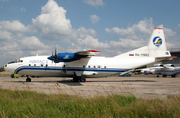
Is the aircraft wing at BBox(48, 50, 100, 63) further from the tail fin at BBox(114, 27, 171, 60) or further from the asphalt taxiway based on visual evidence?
the tail fin at BBox(114, 27, 171, 60)

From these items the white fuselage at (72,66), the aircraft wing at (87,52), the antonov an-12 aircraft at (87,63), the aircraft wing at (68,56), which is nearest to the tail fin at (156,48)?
the antonov an-12 aircraft at (87,63)

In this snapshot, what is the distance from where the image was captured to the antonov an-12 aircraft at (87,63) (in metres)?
22.8

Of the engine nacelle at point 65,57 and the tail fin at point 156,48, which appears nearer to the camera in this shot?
the engine nacelle at point 65,57

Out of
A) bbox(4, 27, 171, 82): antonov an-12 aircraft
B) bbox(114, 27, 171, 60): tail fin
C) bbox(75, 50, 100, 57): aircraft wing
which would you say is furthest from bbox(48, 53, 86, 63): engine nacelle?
bbox(114, 27, 171, 60): tail fin

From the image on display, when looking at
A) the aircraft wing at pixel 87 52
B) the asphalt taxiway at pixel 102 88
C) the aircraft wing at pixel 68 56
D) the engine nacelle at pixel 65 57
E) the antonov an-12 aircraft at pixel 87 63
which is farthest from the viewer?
the antonov an-12 aircraft at pixel 87 63

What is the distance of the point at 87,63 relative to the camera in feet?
78.1

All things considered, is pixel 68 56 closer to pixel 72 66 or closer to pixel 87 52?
pixel 72 66

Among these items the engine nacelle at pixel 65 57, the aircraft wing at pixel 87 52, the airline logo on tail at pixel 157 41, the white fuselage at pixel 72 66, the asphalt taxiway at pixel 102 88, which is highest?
the airline logo on tail at pixel 157 41

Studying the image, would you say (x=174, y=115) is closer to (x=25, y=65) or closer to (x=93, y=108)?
(x=93, y=108)

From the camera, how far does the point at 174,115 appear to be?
4684 mm

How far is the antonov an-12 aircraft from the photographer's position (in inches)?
899

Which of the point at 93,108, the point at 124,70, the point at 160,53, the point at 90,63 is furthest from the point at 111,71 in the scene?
the point at 93,108

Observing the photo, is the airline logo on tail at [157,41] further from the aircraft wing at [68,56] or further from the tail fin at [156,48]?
the aircraft wing at [68,56]

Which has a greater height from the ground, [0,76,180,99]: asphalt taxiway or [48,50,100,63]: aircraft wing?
[48,50,100,63]: aircraft wing
